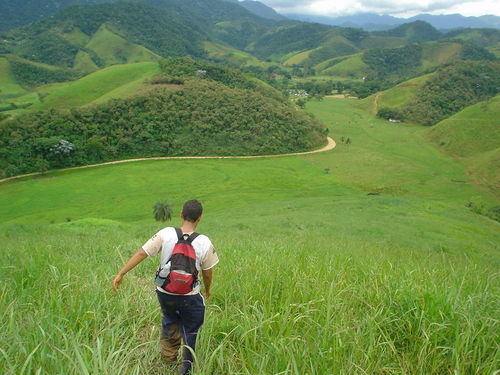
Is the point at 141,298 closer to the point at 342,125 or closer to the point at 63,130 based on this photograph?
the point at 63,130

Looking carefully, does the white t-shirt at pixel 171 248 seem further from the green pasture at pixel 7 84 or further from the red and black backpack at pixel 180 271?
the green pasture at pixel 7 84

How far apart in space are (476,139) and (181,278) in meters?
78.6

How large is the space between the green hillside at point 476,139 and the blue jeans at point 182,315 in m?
55.8

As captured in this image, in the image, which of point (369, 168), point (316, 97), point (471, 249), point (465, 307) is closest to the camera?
point (465, 307)

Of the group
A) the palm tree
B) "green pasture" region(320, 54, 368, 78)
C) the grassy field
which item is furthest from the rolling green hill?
the grassy field

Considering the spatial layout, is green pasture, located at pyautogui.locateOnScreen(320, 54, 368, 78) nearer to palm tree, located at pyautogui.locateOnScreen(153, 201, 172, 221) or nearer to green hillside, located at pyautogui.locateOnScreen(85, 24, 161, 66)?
green hillside, located at pyautogui.locateOnScreen(85, 24, 161, 66)

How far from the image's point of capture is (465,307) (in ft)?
11.1

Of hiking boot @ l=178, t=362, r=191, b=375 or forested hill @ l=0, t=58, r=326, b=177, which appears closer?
hiking boot @ l=178, t=362, r=191, b=375

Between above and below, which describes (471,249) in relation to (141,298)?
below

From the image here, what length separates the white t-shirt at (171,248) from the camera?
3.50 m

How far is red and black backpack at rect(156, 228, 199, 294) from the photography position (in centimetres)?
334

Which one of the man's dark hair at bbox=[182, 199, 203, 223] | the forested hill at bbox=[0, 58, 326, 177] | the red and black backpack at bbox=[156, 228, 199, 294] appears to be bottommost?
the forested hill at bbox=[0, 58, 326, 177]

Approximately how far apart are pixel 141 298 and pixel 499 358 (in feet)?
12.5

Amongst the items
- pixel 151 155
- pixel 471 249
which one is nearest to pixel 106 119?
pixel 151 155
